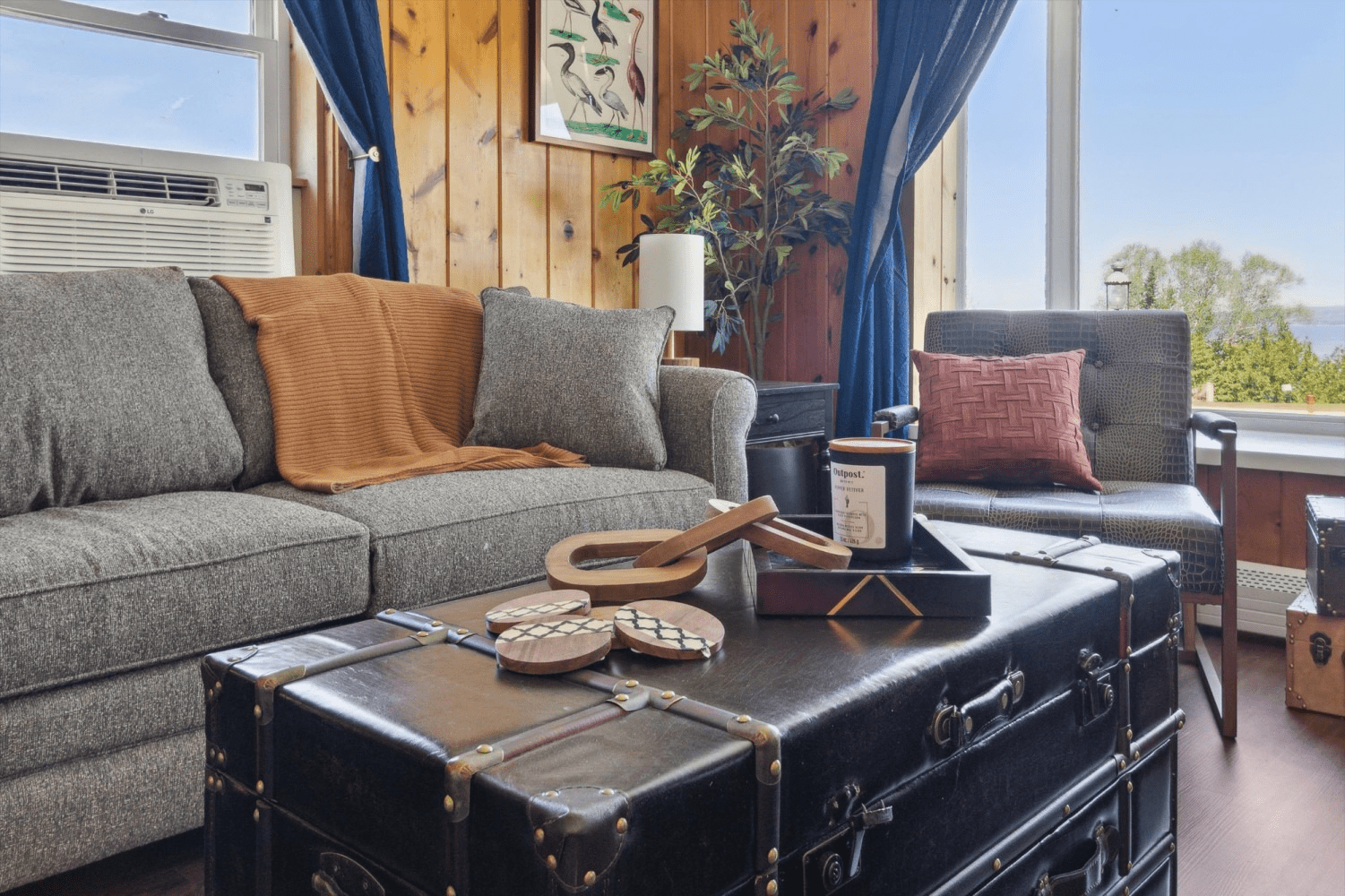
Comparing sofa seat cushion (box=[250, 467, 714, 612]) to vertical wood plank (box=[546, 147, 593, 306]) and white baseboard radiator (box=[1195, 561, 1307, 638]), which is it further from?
white baseboard radiator (box=[1195, 561, 1307, 638])

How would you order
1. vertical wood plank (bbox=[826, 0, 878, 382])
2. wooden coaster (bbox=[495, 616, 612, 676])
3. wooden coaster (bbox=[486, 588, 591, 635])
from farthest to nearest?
vertical wood plank (bbox=[826, 0, 878, 382])
wooden coaster (bbox=[486, 588, 591, 635])
wooden coaster (bbox=[495, 616, 612, 676])

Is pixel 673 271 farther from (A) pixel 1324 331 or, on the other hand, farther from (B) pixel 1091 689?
(B) pixel 1091 689

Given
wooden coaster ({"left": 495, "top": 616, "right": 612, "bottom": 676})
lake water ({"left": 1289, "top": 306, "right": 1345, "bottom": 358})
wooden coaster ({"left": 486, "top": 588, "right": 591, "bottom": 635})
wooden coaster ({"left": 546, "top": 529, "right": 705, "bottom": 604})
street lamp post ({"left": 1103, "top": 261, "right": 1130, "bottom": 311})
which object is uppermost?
street lamp post ({"left": 1103, "top": 261, "right": 1130, "bottom": 311})

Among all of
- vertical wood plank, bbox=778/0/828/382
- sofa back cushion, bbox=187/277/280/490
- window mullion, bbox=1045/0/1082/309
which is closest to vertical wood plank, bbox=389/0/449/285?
sofa back cushion, bbox=187/277/280/490

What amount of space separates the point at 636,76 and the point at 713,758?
323 cm

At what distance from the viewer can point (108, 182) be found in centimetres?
254

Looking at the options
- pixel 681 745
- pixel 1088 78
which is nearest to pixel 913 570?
pixel 681 745

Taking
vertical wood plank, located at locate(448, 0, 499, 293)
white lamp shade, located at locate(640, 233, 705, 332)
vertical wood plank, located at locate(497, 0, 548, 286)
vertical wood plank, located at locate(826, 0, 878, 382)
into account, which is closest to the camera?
white lamp shade, located at locate(640, 233, 705, 332)

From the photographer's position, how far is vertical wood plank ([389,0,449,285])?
297 centimetres

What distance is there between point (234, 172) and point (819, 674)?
7.91 feet

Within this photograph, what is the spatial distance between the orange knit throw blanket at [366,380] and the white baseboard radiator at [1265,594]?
5.60 ft

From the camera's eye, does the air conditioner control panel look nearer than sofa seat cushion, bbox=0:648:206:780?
No

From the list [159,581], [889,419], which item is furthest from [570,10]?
[159,581]

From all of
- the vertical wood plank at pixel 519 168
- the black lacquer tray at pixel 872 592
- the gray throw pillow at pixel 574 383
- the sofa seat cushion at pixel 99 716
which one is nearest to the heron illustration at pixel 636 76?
the vertical wood plank at pixel 519 168
